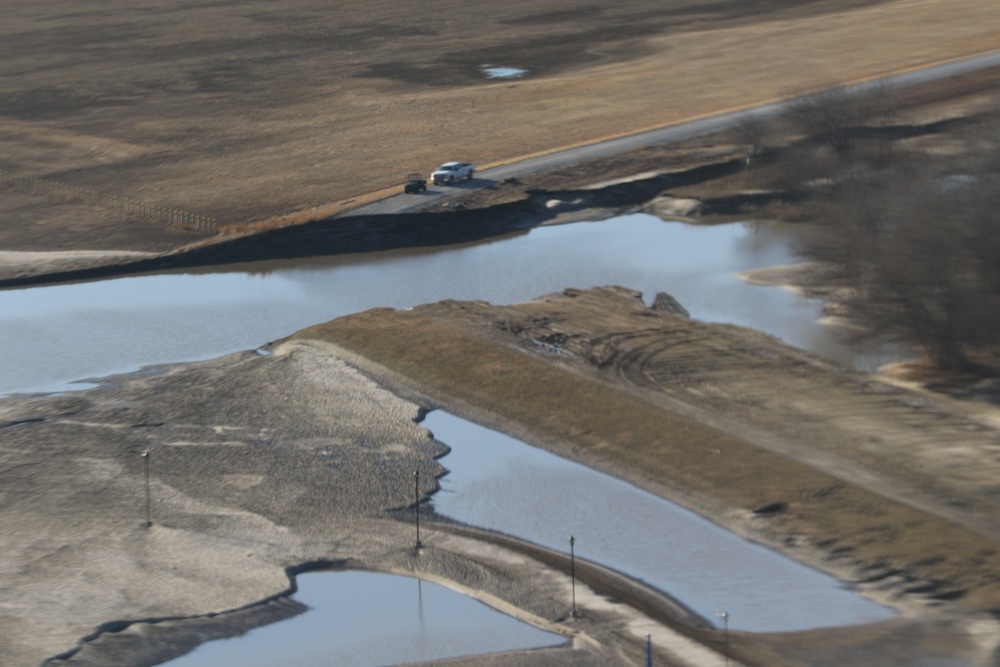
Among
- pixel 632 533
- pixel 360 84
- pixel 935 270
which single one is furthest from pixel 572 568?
pixel 360 84

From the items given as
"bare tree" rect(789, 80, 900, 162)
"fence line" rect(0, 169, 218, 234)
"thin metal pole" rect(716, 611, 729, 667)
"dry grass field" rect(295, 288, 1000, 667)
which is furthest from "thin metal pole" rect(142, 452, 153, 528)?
"bare tree" rect(789, 80, 900, 162)

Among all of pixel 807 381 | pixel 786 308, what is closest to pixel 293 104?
pixel 786 308

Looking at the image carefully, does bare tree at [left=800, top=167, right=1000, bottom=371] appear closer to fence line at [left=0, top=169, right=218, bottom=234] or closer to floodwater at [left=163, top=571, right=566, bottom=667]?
floodwater at [left=163, top=571, right=566, bottom=667]

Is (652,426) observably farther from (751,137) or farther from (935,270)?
(751,137)

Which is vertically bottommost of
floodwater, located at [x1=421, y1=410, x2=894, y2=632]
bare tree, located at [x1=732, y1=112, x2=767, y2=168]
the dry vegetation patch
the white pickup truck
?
floodwater, located at [x1=421, y1=410, x2=894, y2=632]

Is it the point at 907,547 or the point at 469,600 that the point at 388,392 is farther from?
the point at 907,547
